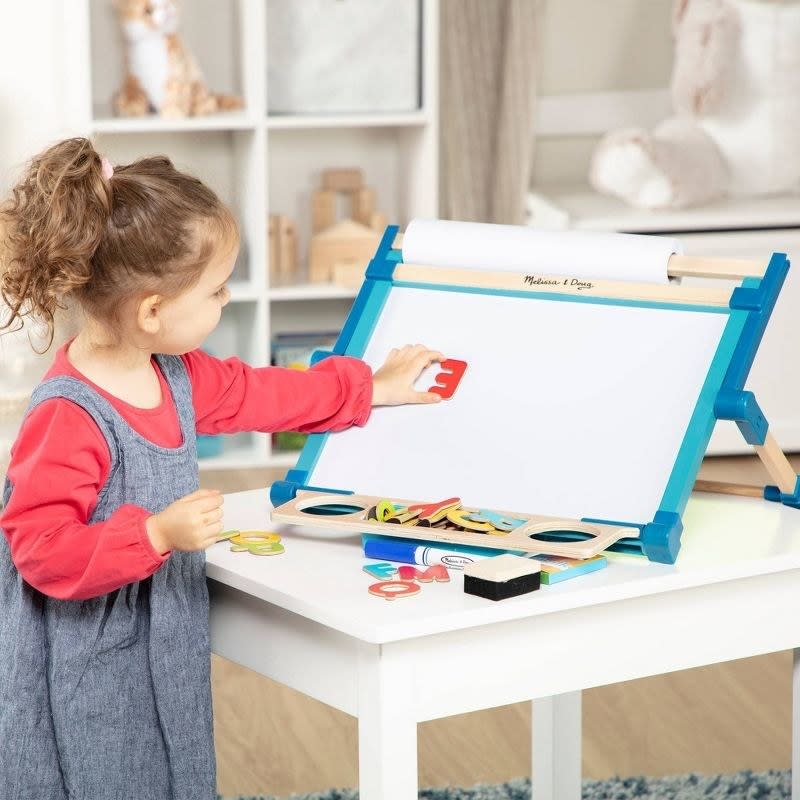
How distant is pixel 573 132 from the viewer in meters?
3.84

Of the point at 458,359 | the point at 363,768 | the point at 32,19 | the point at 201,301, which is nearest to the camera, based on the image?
the point at 363,768

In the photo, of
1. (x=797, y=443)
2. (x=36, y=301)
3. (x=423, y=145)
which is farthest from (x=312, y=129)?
(x=36, y=301)

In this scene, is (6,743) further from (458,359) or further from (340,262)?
(340,262)

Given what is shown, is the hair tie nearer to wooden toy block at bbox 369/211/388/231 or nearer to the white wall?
the white wall

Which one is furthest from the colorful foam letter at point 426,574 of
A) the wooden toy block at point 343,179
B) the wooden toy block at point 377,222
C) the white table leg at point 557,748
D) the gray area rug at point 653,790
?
the wooden toy block at point 343,179

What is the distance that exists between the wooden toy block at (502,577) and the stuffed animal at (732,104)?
7.77 ft

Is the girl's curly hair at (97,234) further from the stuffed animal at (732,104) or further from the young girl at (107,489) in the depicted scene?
the stuffed animal at (732,104)

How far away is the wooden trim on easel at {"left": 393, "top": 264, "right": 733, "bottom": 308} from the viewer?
4.52ft

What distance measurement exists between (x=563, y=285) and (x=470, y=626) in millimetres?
475

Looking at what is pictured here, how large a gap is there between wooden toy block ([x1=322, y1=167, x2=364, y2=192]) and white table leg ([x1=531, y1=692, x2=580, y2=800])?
6.73 ft

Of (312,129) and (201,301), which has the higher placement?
(312,129)

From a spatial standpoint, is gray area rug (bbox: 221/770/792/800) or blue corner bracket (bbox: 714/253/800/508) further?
gray area rug (bbox: 221/770/792/800)

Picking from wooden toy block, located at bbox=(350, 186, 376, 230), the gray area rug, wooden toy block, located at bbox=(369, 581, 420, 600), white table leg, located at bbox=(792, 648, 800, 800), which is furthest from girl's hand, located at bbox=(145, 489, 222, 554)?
wooden toy block, located at bbox=(350, 186, 376, 230)

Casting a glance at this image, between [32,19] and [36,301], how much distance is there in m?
2.22
